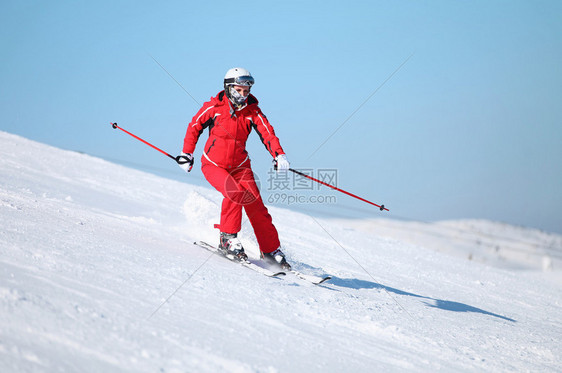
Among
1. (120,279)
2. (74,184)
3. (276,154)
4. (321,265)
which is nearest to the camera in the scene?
(120,279)

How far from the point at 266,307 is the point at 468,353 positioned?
1.63 metres

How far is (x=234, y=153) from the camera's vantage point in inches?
217

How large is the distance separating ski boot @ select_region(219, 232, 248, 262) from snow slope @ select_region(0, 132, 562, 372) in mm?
223

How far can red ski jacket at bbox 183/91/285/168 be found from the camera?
17.9 feet

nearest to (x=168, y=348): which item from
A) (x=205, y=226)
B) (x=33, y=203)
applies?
(x=33, y=203)

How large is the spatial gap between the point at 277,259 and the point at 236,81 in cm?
216

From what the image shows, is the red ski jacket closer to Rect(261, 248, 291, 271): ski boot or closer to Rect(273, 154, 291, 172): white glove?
Rect(273, 154, 291, 172): white glove

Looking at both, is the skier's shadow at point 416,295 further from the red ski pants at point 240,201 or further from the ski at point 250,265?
the red ski pants at point 240,201

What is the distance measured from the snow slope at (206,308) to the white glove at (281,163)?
4.18ft

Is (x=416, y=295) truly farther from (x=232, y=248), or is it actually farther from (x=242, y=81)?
(x=242, y=81)

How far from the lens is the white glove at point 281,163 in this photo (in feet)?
17.7

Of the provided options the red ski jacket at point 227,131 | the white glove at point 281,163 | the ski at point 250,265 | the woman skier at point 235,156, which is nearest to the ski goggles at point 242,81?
the woman skier at point 235,156

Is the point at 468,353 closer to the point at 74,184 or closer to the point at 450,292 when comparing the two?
the point at 450,292

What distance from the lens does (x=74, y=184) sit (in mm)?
9523
